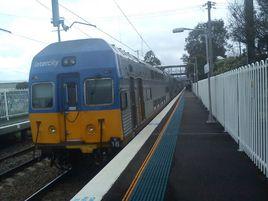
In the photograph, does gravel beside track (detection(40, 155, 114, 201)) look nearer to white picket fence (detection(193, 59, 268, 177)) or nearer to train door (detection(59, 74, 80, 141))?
train door (detection(59, 74, 80, 141))

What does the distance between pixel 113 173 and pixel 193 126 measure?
399 inches

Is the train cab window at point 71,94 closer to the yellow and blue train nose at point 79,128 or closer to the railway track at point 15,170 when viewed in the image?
the yellow and blue train nose at point 79,128

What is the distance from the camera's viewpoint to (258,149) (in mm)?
8219

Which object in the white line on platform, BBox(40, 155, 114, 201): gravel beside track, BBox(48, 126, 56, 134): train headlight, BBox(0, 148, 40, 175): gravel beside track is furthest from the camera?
BBox(0, 148, 40, 175): gravel beside track

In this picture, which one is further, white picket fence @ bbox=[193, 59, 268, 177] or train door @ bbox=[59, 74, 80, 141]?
train door @ bbox=[59, 74, 80, 141]

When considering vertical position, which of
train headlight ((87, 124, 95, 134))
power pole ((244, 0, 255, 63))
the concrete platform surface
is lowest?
the concrete platform surface

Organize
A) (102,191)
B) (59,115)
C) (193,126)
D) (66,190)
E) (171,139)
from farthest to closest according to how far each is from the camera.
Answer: (193,126)
(171,139)
(59,115)
(66,190)
(102,191)

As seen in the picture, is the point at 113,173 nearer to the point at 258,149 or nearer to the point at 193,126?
the point at 258,149

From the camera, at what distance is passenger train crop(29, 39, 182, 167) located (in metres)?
11.1

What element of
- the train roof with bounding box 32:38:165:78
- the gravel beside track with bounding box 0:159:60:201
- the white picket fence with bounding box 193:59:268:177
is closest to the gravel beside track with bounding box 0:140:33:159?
the gravel beside track with bounding box 0:159:60:201

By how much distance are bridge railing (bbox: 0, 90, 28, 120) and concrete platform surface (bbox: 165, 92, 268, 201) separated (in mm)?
12350

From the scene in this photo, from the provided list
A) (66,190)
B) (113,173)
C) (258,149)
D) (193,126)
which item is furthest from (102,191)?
(193,126)

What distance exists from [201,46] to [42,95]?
89.6 metres

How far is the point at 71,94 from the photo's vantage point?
37.4 feet
